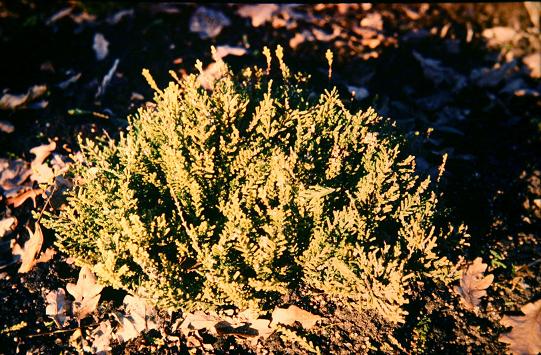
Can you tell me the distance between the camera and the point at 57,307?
6.54 feet

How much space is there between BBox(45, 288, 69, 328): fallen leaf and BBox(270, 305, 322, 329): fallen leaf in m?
1.14

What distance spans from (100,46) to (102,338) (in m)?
2.48

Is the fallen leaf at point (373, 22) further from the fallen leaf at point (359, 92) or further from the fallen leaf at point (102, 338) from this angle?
the fallen leaf at point (102, 338)

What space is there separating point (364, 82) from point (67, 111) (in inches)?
99.7

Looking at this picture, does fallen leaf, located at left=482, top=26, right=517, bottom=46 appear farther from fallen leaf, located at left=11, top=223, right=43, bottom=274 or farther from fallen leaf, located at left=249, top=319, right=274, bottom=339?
fallen leaf, located at left=11, top=223, right=43, bottom=274

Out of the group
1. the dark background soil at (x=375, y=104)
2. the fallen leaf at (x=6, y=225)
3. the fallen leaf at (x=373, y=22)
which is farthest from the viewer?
the fallen leaf at (x=373, y=22)

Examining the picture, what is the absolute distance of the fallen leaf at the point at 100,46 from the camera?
322 cm

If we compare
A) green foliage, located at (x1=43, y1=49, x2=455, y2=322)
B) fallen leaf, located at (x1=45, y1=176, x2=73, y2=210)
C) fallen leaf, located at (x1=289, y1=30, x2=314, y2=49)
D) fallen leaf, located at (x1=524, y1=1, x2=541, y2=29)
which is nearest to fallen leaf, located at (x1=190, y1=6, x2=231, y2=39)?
fallen leaf, located at (x1=289, y1=30, x2=314, y2=49)

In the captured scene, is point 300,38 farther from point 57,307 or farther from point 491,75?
point 57,307

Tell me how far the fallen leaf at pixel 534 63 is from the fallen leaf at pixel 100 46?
4.22 metres

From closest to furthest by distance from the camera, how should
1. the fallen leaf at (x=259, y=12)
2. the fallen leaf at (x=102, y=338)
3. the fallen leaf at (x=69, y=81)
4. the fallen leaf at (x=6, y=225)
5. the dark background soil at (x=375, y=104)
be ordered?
the fallen leaf at (x=102, y=338)
the dark background soil at (x=375, y=104)
the fallen leaf at (x=6, y=225)
the fallen leaf at (x=69, y=81)
the fallen leaf at (x=259, y=12)

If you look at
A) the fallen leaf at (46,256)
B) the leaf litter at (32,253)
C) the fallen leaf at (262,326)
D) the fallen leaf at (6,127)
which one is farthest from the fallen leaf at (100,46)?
the fallen leaf at (262,326)

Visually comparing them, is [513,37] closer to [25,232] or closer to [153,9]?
[153,9]

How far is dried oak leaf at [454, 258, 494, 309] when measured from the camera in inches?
82.3
